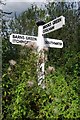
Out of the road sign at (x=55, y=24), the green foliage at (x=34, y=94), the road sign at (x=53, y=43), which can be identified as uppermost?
the road sign at (x=55, y=24)

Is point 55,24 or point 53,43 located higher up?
point 55,24

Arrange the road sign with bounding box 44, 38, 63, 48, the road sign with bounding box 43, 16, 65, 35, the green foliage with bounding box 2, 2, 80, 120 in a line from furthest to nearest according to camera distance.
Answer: the road sign with bounding box 44, 38, 63, 48
the road sign with bounding box 43, 16, 65, 35
the green foliage with bounding box 2, 2, 80, 120

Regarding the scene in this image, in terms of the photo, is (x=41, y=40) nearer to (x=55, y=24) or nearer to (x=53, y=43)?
(x=53, y=43)

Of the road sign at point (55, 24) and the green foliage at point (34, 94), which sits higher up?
the road sign at point (55, 24)

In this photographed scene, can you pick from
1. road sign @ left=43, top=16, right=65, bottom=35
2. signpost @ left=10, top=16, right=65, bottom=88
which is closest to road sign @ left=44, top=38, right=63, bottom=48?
signpost @ left=10, top=16, right=65, bottom=88

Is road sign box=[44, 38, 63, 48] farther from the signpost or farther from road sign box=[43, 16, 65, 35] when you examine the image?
road sign box=[43, 16, 65, 35]

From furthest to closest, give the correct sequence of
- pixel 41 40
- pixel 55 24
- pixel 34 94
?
pixel 41 40, pixel 55 24, pixel 34 94

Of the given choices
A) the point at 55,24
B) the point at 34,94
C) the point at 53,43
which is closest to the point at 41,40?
the point at 53,43

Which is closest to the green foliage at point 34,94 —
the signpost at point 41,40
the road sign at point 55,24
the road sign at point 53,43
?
the signpost at point 41,40

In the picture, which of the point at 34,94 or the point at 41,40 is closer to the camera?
the point at 34,94

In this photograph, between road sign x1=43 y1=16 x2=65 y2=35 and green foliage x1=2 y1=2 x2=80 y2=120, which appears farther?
road sign x1=43 y1=16 x2=65 y2=35

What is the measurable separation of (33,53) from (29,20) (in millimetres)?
3096

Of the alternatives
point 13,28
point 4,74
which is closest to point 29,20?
point 13,28

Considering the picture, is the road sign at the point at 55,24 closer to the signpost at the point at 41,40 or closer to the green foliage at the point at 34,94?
the signpost at the point at 41,40
